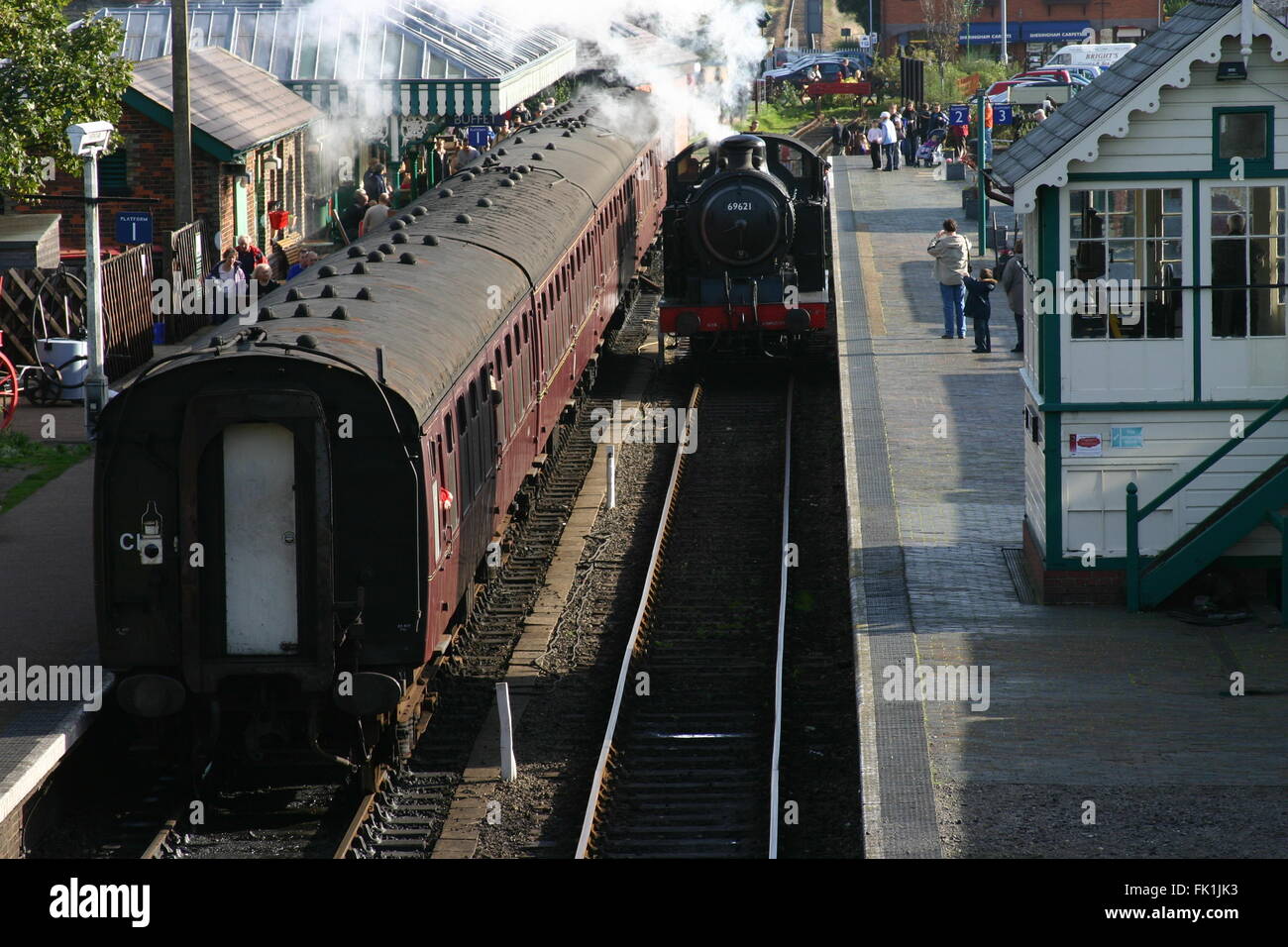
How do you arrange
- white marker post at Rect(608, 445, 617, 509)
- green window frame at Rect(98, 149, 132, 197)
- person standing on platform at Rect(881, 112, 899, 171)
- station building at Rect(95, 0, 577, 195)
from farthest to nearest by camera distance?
person standing on platform at Rect(881, 112, 899, 171), station building at Rect(95, 0, 577, 195), green window frame at Rect(98, 149, 132, 197), white marker post at Rect(608, 445, 617, 509)

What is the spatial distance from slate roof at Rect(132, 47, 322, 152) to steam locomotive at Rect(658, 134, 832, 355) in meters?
7.99

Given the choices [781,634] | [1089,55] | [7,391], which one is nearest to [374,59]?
[7,391]

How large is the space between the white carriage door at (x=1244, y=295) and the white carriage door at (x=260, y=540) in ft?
23.3

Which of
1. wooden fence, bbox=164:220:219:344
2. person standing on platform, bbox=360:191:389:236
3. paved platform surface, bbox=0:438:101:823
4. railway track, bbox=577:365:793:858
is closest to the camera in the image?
paved platform surface, bbox=0:438:101:823

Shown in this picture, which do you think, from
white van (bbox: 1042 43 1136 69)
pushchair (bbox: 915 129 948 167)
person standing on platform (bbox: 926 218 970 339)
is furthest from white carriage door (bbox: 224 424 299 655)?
white van (bbox: 1042 43 1136 69)

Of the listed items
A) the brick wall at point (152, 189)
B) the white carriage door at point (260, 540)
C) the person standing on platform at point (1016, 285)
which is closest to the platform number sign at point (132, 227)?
the brick wall at point (152, 189)

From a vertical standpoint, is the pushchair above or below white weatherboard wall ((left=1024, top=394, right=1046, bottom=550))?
above

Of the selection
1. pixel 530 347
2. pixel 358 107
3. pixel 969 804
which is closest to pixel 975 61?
pixel 358 107

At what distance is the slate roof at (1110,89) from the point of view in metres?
12.7

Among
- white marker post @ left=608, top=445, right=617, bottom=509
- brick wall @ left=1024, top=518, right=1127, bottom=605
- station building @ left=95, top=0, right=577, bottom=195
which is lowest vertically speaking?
brick wall @ left=1024, top=518, right=1127, bottom=605

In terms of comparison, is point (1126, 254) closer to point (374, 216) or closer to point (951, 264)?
point (951, 264)

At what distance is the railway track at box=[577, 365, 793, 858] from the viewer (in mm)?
10398

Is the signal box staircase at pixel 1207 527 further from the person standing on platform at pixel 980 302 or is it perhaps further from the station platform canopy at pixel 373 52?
the station platform canopy at pixel 373 52

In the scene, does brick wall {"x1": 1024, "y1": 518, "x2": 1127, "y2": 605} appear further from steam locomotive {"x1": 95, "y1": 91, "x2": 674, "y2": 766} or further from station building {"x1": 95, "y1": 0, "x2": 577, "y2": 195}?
station building {"x1": 95, "y1": 0, "x2": 577, "y2": 195}
